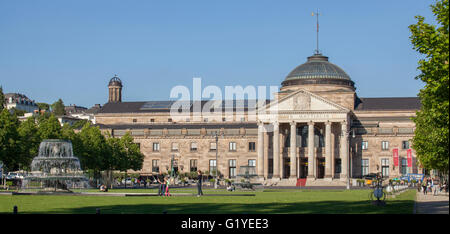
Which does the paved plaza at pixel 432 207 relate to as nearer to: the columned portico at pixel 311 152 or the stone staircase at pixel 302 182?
the stone staircase at pixel 302 182

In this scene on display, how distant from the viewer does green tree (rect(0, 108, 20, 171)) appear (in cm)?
8069

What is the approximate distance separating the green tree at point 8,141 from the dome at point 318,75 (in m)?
60.0

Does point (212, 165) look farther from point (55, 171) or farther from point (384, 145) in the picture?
point (55, 171)

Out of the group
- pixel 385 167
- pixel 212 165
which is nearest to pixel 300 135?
pixel 385 167

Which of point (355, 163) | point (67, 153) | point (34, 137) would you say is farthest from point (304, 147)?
point (67, 153)

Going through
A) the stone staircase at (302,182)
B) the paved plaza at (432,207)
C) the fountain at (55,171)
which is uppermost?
the fountain at (55,171)

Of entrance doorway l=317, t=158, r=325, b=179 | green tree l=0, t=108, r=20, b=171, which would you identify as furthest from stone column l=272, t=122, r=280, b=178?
green tree l=0, t=108, r=20, b=171

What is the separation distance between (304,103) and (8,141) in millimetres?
52808

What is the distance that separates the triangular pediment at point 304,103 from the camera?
11875 cm

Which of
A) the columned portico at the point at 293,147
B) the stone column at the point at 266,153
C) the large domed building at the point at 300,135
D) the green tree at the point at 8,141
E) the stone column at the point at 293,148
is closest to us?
the green tree at the point at 8,141

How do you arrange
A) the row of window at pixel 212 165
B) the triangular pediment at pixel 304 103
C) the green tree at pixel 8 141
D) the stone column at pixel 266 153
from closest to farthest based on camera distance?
the green tree at pixel 8 141 < the triangular pediment at pixel 304 103 < the stone column at pixel 266 153 < the row of window at pixel 212 165

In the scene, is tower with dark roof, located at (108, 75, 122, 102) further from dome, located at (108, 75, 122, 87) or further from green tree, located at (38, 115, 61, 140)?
green tree, located at (38, 115, 61, 140)

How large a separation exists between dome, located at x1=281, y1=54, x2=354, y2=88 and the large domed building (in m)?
0.17

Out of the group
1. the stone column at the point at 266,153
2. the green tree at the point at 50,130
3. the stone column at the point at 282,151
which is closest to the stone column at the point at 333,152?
the stone column at the point at 282,151
